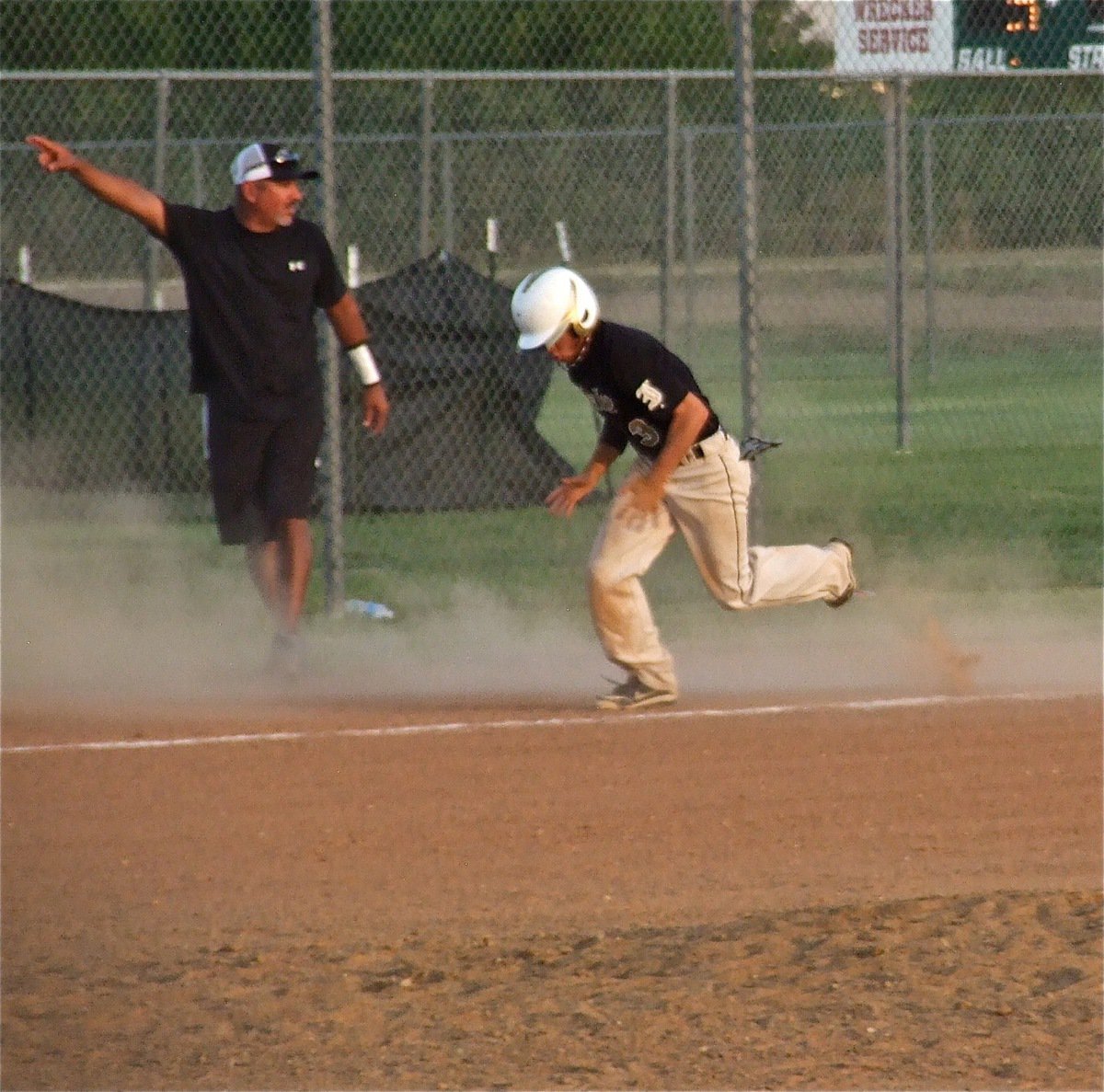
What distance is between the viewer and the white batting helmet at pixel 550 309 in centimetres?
758

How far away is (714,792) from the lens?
6965 millimetres

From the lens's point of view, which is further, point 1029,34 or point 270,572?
point 1029,34

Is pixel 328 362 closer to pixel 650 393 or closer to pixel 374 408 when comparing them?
pixel 374 408

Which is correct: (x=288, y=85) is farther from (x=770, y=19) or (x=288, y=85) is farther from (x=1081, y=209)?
(x=1081, y=209)

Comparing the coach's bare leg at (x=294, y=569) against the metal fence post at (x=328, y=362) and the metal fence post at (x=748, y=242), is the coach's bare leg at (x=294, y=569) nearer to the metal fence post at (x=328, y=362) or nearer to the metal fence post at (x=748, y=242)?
the metal fence post at (x=328, y=362)

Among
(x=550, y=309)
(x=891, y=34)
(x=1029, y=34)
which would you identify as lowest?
(x=550, y=309)

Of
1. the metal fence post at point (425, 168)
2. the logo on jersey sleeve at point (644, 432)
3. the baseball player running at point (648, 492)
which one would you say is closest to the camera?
the baseball player running at point (648, 492)

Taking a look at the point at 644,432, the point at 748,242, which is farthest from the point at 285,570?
the point at 748,242

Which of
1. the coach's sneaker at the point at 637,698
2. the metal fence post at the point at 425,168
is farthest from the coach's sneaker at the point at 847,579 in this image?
the metal fence post at the point at 425,168

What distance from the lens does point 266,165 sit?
853 cm

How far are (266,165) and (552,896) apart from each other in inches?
149

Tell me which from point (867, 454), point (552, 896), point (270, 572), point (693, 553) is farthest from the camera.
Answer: point (867, 454)

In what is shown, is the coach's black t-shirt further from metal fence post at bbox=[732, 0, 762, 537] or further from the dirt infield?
metal fence post at bbox=[732, 0, 762, 537]

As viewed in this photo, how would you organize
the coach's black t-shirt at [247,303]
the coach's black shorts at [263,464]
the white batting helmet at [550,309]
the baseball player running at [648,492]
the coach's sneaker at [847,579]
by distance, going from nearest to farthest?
the white batting helmet at [550,309]
the baseball player running at [648,492]
the coach's sneaker at [847,579]
the coach's black t-shirt at [247,303]
the coach's black shorts at [263,464]
